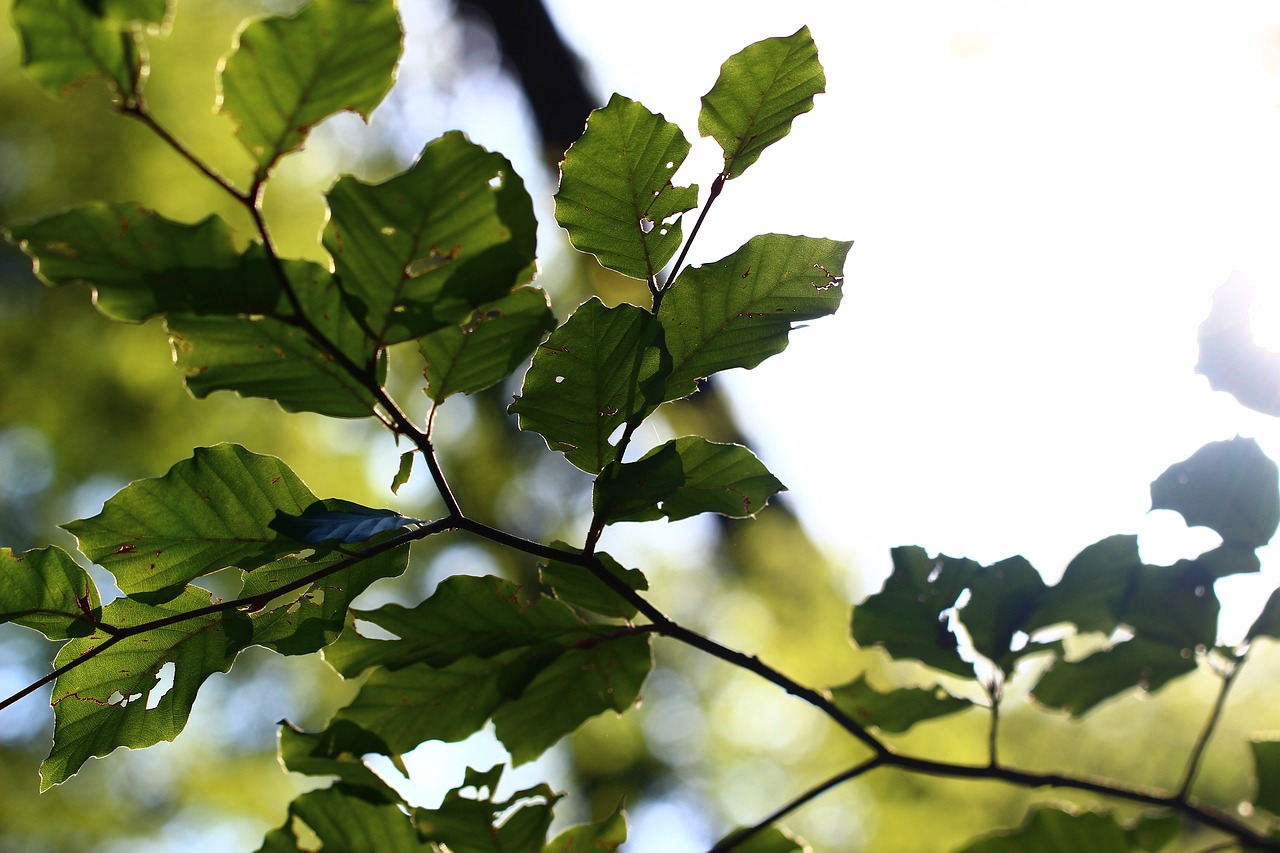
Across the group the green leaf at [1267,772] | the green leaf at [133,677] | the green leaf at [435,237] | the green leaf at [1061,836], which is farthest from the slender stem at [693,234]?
the green leaf at [1267,772]

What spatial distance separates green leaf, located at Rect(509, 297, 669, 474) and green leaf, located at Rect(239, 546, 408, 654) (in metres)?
0.12

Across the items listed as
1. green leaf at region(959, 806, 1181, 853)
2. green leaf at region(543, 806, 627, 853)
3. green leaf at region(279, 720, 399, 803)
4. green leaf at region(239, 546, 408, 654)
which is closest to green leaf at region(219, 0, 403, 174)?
green leaf at region(239, 546, 408, 654)

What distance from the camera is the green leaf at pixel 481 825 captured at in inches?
23.1

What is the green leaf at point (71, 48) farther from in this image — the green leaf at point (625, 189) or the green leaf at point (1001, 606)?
the green leaf at point (1001, 606)

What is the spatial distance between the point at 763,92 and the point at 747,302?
0.11m

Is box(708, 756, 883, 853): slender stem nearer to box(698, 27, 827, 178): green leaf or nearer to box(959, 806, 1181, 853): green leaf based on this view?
box(959, 806, 1181, 853): green leaf

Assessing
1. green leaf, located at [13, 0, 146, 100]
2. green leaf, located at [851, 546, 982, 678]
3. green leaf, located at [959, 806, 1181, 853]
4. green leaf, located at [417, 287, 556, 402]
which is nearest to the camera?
green leaf, located at [13, 0, 146, 100]

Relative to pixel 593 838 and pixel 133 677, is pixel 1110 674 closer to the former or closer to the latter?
pixel 593 838

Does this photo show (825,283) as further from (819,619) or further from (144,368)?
(144,368)

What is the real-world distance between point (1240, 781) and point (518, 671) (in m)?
5.38

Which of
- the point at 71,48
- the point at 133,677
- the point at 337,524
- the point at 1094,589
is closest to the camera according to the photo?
the point at 71,48

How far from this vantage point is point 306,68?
1.15 ft

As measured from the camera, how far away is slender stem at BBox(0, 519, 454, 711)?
45 cm

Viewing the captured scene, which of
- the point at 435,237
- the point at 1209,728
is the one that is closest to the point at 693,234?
the point at 435,237
